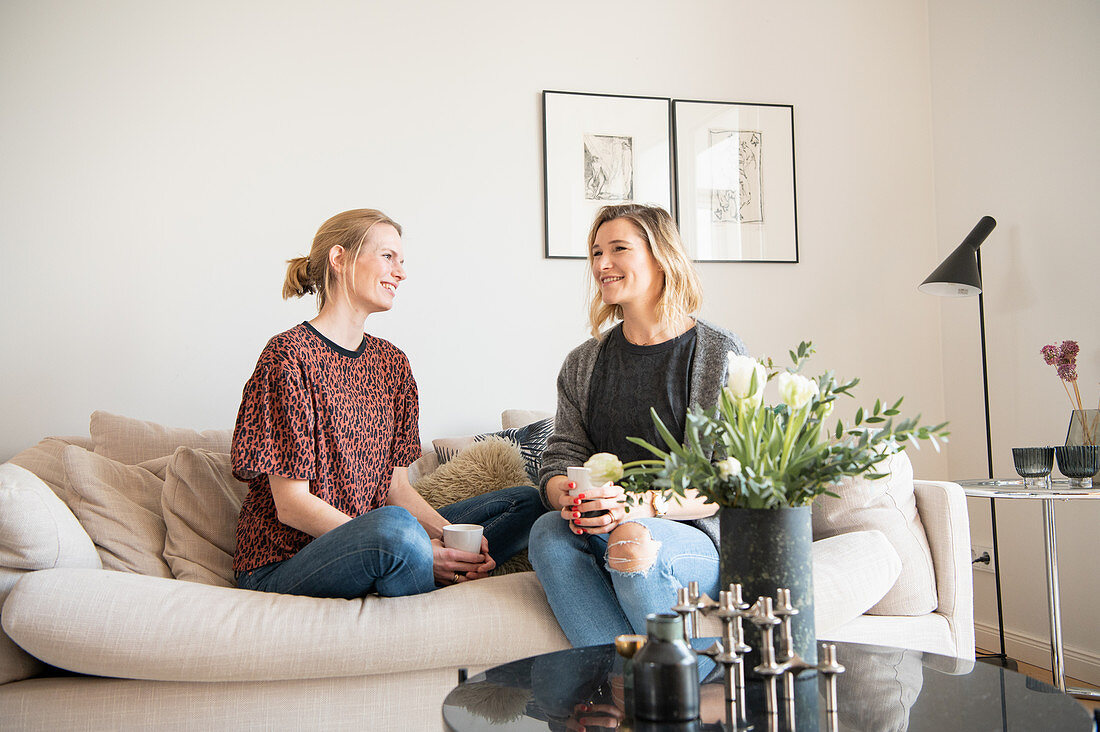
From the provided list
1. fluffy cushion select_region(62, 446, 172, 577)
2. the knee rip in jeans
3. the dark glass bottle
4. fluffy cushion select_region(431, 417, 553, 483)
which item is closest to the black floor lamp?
fluffy cushion select_region(431, 417, 553, 483)

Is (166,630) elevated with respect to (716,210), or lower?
lower

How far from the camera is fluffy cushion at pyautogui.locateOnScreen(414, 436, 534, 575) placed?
7.23 feet

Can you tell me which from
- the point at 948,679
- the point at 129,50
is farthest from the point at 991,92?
the point at 129,50

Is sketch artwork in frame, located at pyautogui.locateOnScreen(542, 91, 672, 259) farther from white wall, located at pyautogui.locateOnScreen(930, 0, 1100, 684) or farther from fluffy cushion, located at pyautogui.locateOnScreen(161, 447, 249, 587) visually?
fluffy cushion, located at pyautogui.locateOnScreen(161, 447, 249, 587)

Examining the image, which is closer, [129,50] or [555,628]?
[555,628]

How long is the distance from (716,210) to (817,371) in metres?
0.69

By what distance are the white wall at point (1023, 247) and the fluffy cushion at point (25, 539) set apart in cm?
269

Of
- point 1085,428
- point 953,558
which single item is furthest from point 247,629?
point 1085,428

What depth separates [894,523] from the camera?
6.26 feet

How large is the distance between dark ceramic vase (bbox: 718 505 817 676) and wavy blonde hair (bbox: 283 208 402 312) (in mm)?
1284

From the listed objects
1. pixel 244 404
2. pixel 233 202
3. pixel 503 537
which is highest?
pixel 233 202

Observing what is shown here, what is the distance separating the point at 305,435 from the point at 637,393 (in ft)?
2.37

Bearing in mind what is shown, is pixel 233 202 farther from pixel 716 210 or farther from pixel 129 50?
pixel 716 210

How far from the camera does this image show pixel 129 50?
2617 mm
